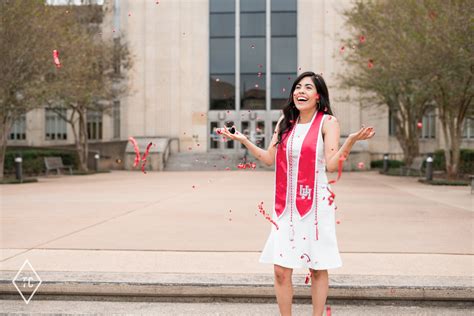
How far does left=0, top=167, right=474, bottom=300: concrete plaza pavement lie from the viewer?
5.83 metres

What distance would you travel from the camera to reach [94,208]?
40.4 feet

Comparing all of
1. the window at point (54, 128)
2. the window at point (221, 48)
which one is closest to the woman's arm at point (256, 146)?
the window at point (221, 48)

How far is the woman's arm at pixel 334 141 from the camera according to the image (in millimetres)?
3619

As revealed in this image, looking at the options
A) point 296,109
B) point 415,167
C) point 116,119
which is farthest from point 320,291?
point 116,119

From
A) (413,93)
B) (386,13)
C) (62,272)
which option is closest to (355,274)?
(62,272)

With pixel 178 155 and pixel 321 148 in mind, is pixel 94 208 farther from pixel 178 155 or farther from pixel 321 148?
pixel 178 155

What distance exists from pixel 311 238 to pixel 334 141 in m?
0.70

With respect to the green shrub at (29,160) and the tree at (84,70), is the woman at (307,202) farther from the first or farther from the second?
the green shrub at (29,160)

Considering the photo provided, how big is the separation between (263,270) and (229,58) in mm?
37897

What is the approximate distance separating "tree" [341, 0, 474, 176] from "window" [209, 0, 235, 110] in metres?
16.9

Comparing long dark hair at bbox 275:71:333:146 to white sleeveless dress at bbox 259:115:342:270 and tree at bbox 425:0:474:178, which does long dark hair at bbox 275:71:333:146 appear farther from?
tree at bbox 425:0:474:178

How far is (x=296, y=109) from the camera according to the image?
425 cm

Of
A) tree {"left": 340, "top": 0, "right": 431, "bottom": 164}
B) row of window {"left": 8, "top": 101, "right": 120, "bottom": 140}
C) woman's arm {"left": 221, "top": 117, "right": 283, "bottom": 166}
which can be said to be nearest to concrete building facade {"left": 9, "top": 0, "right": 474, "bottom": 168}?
row of window {"left": 8, "top": 101, "right": 120, "bottom": 140}

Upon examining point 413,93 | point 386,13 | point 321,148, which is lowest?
point 321,148
